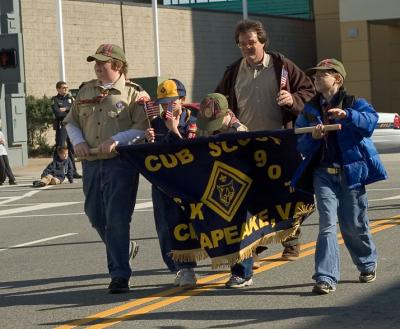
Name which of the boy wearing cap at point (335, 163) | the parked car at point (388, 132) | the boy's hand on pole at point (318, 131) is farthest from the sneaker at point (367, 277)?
the parked car at point (388, 132)

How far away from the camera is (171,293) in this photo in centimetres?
924

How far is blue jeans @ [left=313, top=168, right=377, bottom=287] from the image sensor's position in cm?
875

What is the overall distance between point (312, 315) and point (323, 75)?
195cm

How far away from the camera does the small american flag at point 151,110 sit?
952 cm

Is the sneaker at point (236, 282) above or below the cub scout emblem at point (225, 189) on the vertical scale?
below

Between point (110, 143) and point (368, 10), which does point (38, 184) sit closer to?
point (110, 143)

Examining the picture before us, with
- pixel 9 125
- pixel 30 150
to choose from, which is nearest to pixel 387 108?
pixel 30 150

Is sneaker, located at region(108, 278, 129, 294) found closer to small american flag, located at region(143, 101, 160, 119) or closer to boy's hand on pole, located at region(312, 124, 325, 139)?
small american flag, located at region(143, 101, 160, 119)

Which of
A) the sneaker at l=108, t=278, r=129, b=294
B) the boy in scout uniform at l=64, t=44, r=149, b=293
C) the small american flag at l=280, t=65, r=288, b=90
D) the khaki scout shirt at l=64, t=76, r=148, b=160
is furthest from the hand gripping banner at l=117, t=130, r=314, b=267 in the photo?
the small american flag at l=280, t=65, r=288, b=90

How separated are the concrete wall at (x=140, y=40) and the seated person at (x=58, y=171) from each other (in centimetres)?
1218

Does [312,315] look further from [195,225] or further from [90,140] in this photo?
[90,140]

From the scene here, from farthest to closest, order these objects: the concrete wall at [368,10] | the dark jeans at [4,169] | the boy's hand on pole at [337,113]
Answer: the concrete wall at [368,10] → the dark jeans at [4,169] → the boy's hand on pole at [337,113]

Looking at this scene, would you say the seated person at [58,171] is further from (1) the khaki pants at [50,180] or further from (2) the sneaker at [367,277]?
(2) the sneaker at [367,277]

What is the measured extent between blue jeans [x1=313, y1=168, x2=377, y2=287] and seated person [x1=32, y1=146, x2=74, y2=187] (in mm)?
13612
